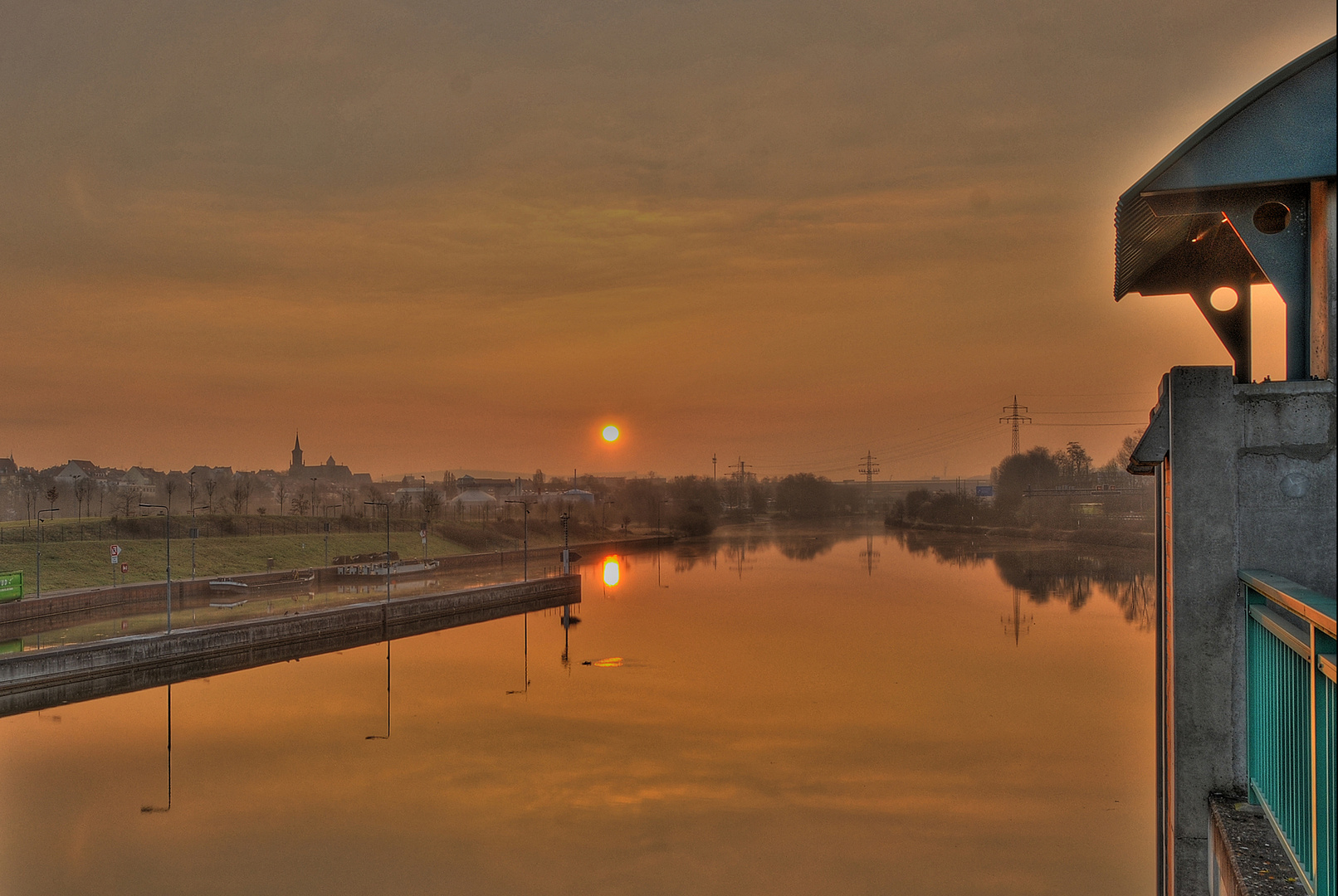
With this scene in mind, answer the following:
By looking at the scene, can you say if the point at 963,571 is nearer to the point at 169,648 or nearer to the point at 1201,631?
the point at 169,648

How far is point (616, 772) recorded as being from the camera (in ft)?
77.7

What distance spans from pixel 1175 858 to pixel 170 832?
2042 centimetres

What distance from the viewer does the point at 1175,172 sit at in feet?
19.0

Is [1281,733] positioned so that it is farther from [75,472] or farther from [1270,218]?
[75,472]

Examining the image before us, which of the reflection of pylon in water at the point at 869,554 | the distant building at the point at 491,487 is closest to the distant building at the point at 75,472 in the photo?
the distant building at the point at 491,487

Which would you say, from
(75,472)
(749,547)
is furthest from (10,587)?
(75,472)

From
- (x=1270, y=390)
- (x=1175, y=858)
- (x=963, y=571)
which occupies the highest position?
(x=1270, y=390)

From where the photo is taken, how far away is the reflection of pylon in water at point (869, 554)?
8050 centimetres

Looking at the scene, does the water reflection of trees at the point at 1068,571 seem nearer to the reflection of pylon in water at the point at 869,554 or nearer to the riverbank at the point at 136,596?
the reflection of pylon in water at the point at 869,554

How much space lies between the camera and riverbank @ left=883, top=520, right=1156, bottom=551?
8925 centimetres

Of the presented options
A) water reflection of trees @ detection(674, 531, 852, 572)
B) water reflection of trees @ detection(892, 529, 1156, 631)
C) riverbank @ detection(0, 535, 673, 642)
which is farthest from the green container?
water reflection of trees @ detection(892, 529, 1156, 631)

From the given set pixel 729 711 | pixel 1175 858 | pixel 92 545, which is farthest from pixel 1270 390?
pixel 92 545

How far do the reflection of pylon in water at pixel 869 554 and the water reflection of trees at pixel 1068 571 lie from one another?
12.9ft

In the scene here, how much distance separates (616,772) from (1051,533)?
3641 inches
